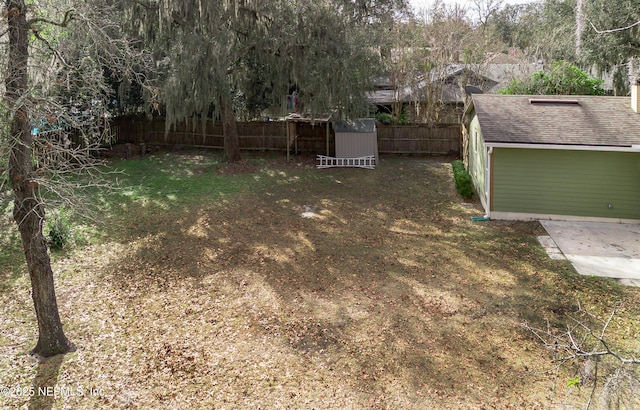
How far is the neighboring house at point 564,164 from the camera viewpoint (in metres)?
11.5

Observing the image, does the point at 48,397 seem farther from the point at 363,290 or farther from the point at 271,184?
the point at 271,184

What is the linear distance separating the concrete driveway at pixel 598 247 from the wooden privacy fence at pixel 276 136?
8715mm

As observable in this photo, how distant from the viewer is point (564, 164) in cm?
1184

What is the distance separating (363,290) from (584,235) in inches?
230

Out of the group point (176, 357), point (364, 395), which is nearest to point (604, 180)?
point (364, 395)

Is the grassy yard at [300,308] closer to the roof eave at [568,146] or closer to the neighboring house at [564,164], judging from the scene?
the neighboring house at [564,164]

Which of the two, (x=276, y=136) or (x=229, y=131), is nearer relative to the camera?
(x=229, y=131)

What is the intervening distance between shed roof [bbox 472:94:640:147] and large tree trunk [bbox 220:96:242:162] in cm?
817

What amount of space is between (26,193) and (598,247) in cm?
1060

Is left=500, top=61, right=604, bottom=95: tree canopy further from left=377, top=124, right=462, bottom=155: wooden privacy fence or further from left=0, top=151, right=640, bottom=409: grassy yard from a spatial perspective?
left=0, top=151, right=640, bottom=409: grassy yard

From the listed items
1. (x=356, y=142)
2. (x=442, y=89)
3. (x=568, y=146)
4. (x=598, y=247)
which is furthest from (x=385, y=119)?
(x=598, y=247)

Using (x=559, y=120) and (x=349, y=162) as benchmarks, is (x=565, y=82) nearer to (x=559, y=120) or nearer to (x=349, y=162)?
(x=559, y=120)

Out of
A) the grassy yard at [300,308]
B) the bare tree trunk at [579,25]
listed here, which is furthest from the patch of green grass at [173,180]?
the bare tree trunk at [579,25]

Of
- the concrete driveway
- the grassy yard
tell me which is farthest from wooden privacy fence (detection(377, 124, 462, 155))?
the concrete driveway
